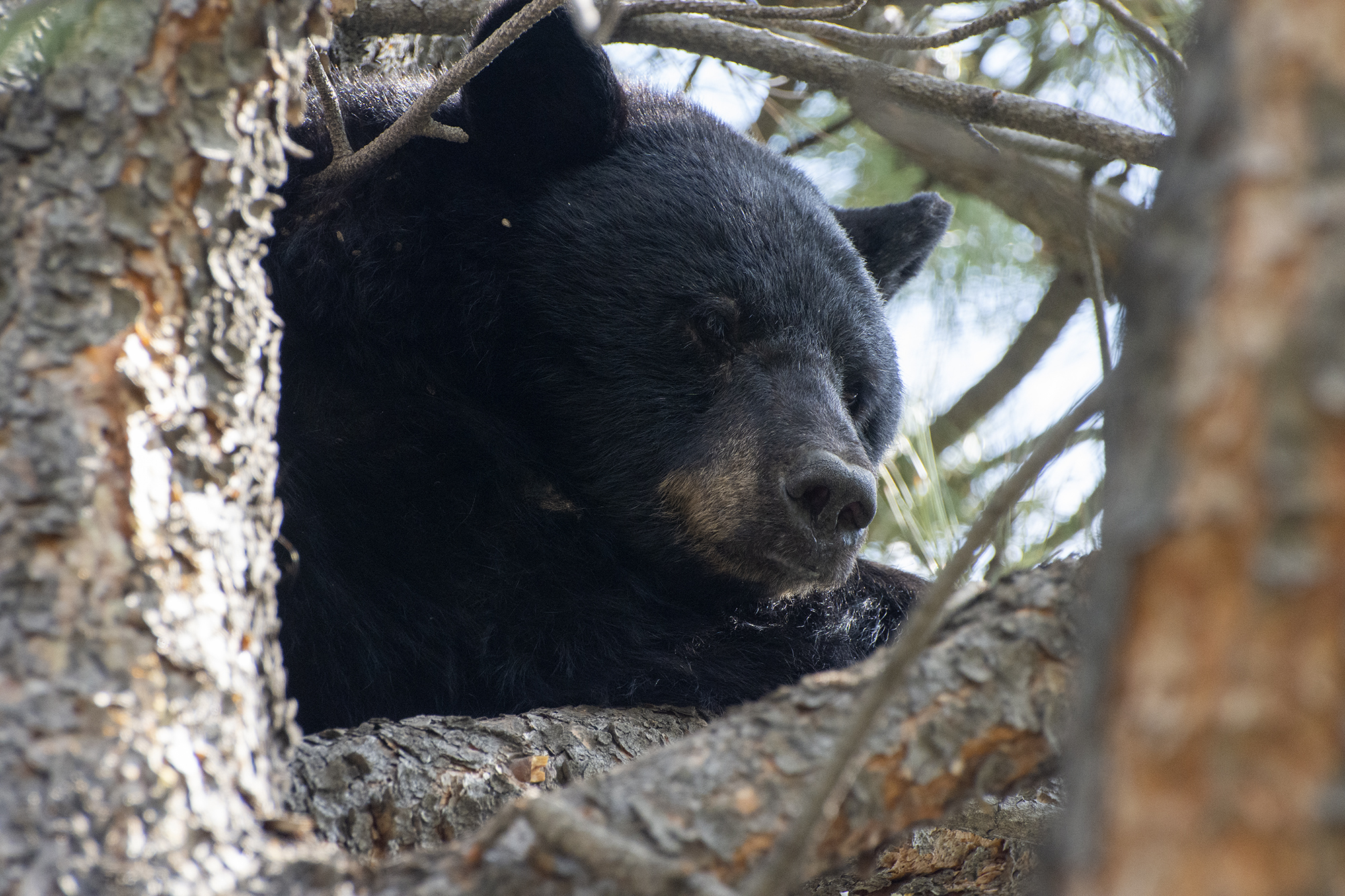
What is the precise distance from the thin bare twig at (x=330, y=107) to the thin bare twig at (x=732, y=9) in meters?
0.67

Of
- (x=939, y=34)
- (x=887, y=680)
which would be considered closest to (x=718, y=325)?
(x=939, y=34)

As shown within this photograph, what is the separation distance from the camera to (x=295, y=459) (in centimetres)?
240

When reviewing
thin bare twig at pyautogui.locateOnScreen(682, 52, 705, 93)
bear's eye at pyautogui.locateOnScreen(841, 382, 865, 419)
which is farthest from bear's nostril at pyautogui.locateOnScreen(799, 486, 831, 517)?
thin bare twig at pyautogui.locateOnScreen(682, 52, 705, 93)

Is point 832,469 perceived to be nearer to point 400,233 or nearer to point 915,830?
point 915,830

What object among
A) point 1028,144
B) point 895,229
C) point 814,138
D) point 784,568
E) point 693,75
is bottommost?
point 784,568

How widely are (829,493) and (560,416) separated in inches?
29.6

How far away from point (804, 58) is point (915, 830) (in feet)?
6.20

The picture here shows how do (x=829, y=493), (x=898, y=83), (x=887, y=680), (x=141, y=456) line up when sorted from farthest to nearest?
(x=898, y=83)
(x=829, y=493)
(x=141, y=456)
(x=887, y=680)

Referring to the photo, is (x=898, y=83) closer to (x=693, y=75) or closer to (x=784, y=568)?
(x=784, y=568)

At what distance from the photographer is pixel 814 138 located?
478cm

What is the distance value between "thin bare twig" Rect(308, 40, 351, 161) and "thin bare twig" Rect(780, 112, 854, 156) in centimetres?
222

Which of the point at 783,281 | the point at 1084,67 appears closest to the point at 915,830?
the point at 783,281

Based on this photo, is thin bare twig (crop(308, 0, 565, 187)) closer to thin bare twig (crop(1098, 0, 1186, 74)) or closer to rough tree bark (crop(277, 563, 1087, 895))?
thin bare twig (crop(1098, 0, 1186, 74))

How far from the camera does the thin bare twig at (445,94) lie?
215cm
